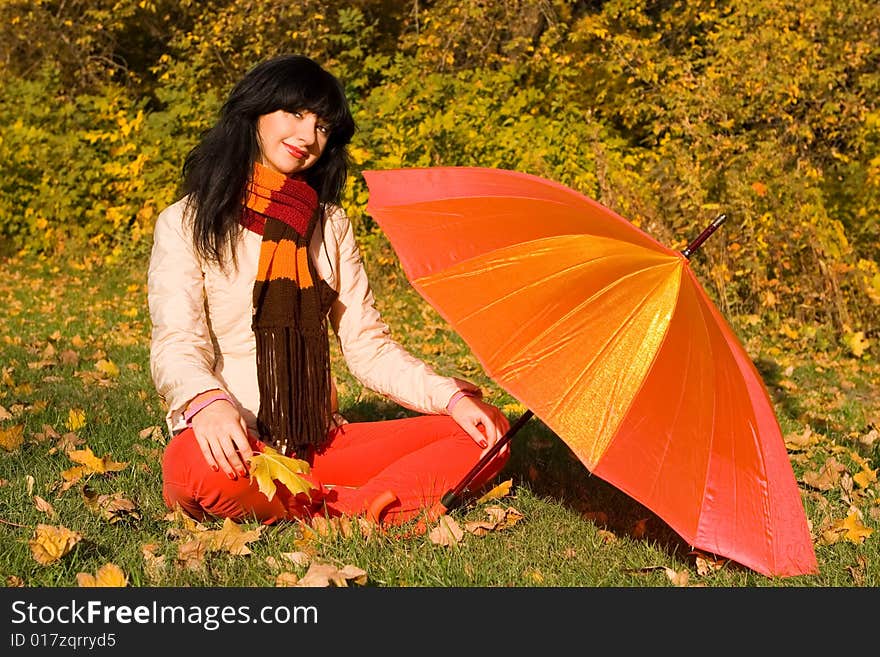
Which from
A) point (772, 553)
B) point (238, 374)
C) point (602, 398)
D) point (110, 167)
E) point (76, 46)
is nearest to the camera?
point (602, 398)

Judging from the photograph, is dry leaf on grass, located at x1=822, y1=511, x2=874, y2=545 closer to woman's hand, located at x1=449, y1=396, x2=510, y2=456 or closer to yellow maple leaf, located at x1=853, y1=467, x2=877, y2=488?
yellow maple leaf, located at x1=853, y1=467, x2=877, y2=488

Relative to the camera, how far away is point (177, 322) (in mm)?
2830

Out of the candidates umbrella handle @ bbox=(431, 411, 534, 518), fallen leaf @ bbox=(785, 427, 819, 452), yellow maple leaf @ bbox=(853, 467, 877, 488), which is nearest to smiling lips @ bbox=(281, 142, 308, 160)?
umbrella handle @ bbox=(431, 411, 534, 518)

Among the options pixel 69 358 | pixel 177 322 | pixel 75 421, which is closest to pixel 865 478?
pixel 177 322

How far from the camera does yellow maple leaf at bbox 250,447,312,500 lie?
2660 millimetres

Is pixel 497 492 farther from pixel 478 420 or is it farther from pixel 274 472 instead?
pixel 274 472

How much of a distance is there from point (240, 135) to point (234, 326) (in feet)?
1.85

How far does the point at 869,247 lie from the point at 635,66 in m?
4.64

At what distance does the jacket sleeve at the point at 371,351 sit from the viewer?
3.04m

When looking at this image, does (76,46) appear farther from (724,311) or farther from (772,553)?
(772,553)

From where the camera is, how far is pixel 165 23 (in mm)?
15594

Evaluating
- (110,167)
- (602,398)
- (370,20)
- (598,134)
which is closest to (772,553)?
(602,398)

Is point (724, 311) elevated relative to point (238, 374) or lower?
lower

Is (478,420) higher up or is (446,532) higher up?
(478,420)
